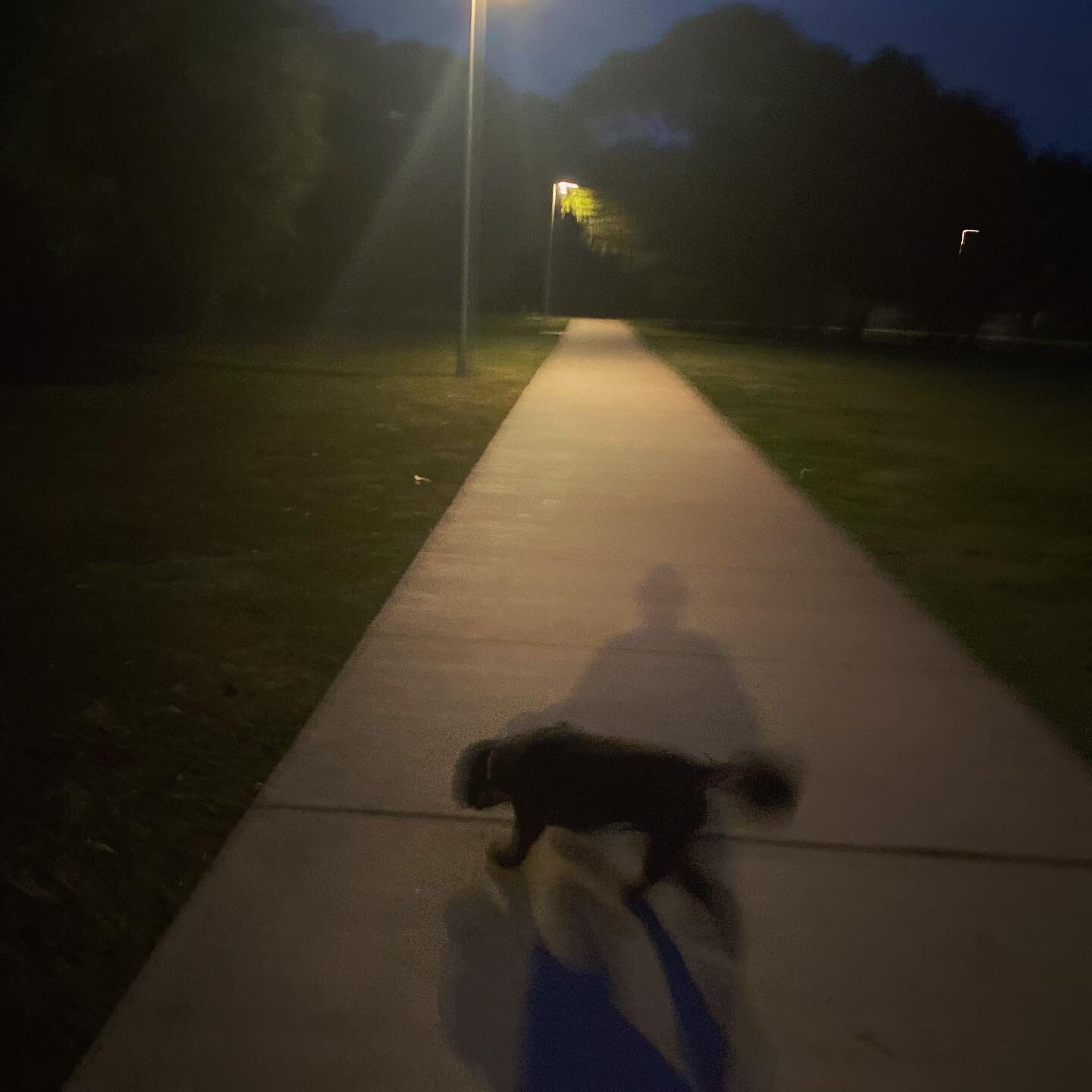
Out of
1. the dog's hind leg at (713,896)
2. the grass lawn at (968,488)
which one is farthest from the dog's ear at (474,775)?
the grass lawn at (968,488)

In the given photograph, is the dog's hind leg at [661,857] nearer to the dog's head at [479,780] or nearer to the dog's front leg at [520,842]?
the dog's front leg at [520,842]

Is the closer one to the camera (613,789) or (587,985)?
(587,985)

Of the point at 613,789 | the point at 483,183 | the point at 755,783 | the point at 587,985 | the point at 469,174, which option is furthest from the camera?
the point at 483,183

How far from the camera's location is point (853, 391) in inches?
819

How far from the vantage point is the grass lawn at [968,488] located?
6.01m

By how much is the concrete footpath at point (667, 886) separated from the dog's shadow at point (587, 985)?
10mm

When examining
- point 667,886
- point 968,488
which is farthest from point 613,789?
point 968,488

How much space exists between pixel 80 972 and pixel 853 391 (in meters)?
19.6

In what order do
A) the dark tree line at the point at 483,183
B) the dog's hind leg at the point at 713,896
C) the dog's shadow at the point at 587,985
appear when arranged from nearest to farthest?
the dog's shadow at the point at 587,985
the dog's hind leg at the point at 713,896
the dark tree line at the point at 483,183

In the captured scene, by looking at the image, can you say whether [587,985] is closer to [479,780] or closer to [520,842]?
[520,842]

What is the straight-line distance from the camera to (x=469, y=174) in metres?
18.2

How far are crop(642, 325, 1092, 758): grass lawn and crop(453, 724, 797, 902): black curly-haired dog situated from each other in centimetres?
210

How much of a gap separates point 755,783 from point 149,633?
3.42m

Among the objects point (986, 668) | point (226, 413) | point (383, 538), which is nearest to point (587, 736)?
point (986, 668)
